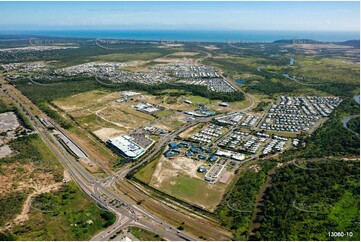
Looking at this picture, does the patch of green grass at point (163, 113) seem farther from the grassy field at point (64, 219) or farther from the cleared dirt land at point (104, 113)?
the grassy field at point (64, 219)

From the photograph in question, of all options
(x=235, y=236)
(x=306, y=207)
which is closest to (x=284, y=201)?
(x=306, y=207)

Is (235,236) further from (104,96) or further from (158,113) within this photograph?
(104,96)

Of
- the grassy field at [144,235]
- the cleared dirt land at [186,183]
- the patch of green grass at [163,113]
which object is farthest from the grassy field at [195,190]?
the patch of green grass at [163,113]

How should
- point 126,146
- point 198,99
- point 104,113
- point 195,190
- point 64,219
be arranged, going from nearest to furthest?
point 64,219 < point 195,190 < point 126,146 < point 104,113 < point 198,99

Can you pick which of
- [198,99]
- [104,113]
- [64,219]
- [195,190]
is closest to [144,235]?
[64,219]

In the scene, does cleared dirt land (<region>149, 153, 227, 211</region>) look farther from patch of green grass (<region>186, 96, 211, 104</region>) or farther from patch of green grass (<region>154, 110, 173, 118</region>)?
patch of green grass (<region>186, 96, 211, 104</region>)

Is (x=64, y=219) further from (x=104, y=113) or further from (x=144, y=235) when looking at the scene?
(x=104, y=113)

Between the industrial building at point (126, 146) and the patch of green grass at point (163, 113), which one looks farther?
the patch of green grass at point (163, 113)
